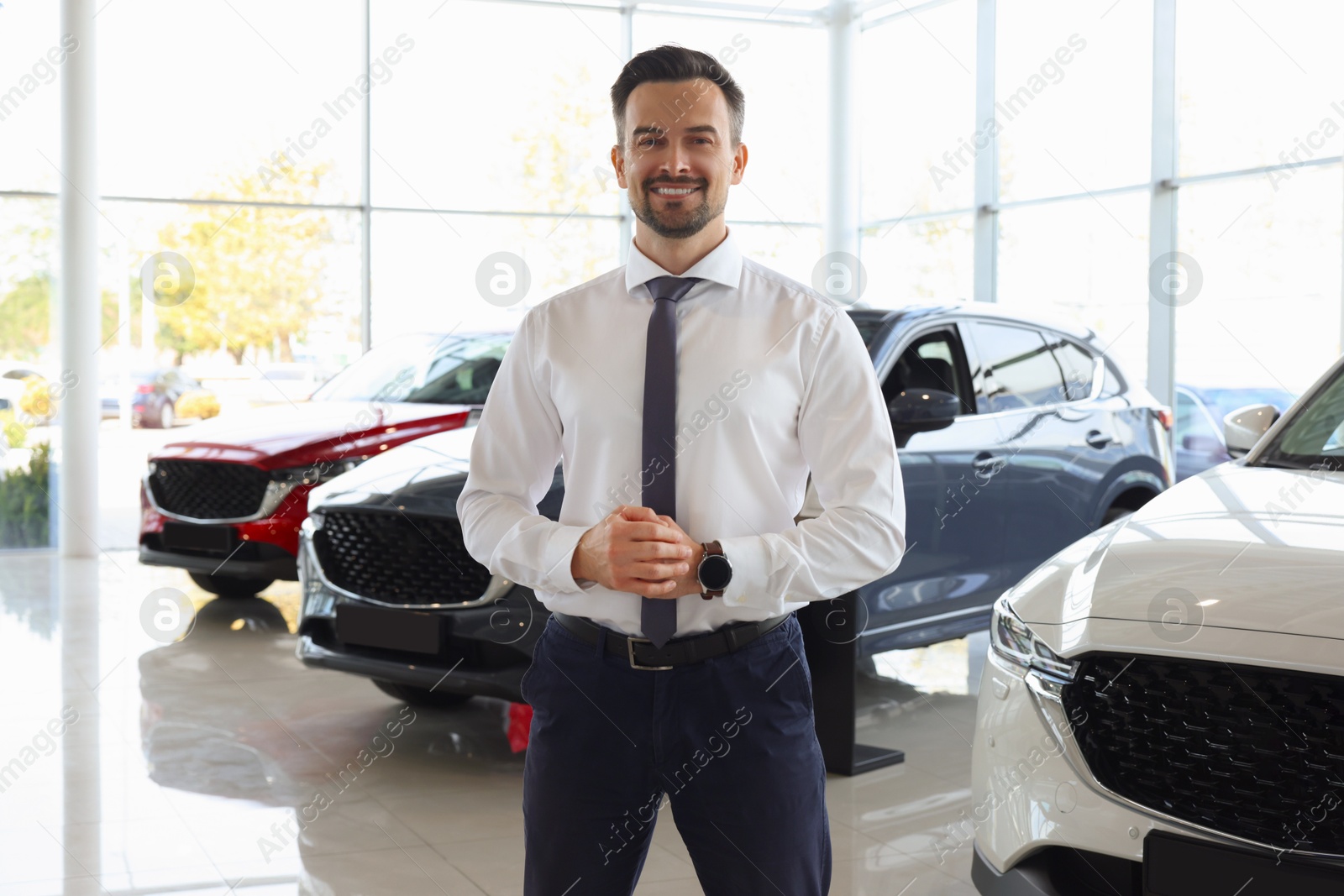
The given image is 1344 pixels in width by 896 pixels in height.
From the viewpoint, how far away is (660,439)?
1758 millimetres

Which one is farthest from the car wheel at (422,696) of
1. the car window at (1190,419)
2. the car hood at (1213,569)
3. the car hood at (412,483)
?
the car window at (1190,419)

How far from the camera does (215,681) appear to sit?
5.30m

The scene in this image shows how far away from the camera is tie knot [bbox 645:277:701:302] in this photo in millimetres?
1840

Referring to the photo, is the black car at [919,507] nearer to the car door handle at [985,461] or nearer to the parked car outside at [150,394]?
the car door handle at [985,461]

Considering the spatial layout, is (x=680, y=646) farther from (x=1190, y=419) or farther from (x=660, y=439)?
(x=1190, y=419)

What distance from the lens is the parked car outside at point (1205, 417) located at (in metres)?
9.04

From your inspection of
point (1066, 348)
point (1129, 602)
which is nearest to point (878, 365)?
point (1066, 348)

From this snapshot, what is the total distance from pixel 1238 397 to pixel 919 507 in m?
5.77

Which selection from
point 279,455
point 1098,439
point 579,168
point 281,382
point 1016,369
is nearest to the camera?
point 1016,369

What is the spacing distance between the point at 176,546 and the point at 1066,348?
4211 millimetres

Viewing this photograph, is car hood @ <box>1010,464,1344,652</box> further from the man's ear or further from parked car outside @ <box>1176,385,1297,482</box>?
parked car outside @ <box>1176,385,1297,482</box>

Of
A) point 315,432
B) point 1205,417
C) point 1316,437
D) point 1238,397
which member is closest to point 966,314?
point 1316,437

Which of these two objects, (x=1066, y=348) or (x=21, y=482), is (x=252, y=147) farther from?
(x=1066, y=348)

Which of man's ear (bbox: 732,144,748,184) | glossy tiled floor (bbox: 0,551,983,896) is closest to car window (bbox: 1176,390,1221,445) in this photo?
glossy tiled floor (bbox: 0,551,983,896)
